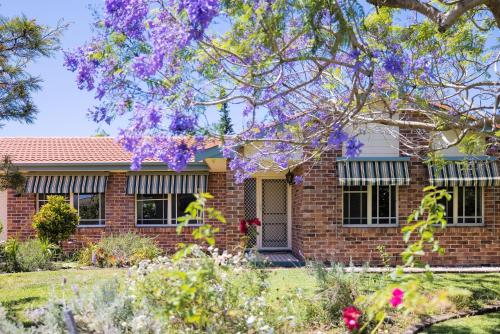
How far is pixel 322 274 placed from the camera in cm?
829

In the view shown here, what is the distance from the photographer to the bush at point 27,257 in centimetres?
1443

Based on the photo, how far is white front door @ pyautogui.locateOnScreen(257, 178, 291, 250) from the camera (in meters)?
19.5

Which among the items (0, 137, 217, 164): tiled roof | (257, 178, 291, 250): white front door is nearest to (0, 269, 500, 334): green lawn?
(0, 137, 217, 164): tiled roof

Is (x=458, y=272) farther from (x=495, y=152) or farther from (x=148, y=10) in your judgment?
(x=148, y=10)

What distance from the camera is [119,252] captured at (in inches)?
617

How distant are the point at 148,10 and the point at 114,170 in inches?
478

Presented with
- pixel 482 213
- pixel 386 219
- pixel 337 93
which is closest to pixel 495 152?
pixel 482 213

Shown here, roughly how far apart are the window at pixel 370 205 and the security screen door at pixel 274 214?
3.63m

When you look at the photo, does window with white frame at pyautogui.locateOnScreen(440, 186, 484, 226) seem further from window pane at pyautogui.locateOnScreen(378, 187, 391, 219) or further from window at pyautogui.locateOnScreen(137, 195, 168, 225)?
window at pyautogui.locateOnScreen(137, 195, 168, 225)

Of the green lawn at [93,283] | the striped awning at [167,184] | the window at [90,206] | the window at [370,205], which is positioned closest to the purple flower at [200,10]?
the green lawn at [93,283]

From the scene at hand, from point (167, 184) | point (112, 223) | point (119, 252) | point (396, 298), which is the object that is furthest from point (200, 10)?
point (112, 223)

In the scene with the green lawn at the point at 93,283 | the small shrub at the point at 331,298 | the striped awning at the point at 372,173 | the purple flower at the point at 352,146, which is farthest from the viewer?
the striped awning at the point at 372,173

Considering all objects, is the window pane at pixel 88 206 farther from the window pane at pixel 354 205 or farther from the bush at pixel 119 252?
the window pane at pixel 354 205

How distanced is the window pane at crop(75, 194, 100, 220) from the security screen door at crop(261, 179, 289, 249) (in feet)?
18.7
